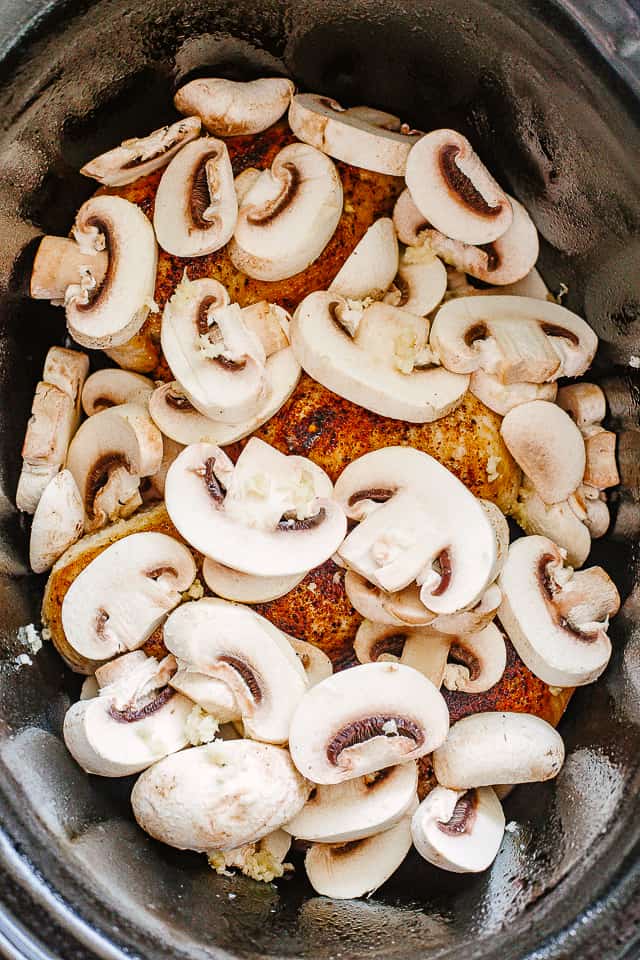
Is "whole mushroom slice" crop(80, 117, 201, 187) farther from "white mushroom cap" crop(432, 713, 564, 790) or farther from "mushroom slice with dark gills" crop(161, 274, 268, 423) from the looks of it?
"white mushroom cap" crop(432, 713, 564, 790)

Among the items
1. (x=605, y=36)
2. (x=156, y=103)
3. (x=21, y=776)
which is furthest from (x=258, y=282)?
(x=21, y=776)

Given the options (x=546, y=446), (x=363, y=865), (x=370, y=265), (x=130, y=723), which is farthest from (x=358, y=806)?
(x=370, y=265)

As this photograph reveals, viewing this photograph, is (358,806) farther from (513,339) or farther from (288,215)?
(288,215)

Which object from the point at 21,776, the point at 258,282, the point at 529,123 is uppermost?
the point at 529,123

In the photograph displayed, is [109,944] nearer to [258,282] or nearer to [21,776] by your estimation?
[21,776]

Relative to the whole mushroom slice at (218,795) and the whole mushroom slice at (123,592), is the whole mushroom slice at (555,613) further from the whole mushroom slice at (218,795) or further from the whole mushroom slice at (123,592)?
the whole mushroom slice at (123,592)

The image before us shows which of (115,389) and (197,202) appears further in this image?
(115,389)

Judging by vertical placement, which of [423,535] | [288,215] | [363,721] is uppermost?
[288,215]

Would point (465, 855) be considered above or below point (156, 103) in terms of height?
below
